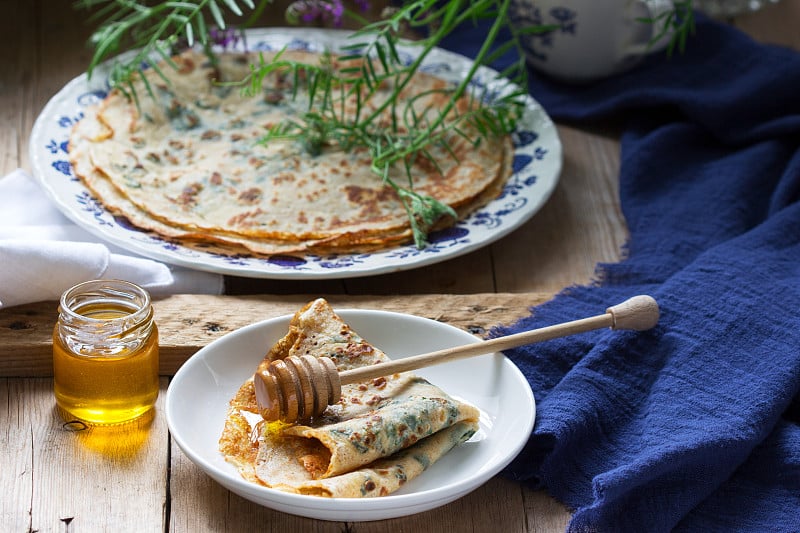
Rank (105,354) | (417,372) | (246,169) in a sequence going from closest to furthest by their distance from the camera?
(105,354), (417,372), (246,169)

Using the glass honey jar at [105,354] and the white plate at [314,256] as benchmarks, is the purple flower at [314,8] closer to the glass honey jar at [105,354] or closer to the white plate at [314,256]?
the white plate at [314,256]

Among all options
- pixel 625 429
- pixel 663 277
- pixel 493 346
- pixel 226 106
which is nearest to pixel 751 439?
pixel 625 429

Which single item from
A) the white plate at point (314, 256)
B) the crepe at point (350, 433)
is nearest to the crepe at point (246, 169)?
the white plate at point (314, 256)

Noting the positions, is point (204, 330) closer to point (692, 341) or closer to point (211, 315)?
point (211, 315)

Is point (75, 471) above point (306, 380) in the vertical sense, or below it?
below

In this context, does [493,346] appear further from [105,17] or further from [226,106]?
[105,17]

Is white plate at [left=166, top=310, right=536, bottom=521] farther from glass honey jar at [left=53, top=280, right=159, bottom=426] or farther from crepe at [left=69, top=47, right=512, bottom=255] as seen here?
crepe at [left=69, top=47, right=512, bottom=255]

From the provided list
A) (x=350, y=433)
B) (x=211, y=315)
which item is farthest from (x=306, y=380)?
(x=211, y=315)

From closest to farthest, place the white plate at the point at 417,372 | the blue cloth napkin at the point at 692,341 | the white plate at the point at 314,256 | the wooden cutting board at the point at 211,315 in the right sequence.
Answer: the white plate at the point at 417,372, the blue cloth napkin at the point at 692,341, the wooden cutting board at the point at 211,315, the white plate at the point at 314,256
